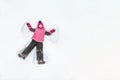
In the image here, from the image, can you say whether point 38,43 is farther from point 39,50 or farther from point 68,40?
point 68,40

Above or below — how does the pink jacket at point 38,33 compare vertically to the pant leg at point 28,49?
above

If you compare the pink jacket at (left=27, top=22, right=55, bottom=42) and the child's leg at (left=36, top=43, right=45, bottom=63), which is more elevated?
the pink jacket at (left=27, top=22, right=55, bottom=42)

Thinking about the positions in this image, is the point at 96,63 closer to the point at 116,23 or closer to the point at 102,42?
the point at 102,42

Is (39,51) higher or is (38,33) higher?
(38,33)

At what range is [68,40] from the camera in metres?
1.54

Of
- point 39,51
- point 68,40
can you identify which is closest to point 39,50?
point 39,51

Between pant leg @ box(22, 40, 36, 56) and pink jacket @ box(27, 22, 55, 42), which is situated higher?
pink jacket @ box(27, 22, 55, 42)

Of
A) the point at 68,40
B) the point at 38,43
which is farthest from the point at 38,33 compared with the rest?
the point at 68,40

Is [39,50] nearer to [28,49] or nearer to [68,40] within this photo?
[28,49]

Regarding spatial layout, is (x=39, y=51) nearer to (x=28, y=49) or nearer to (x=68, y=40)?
(x=28, y=49)

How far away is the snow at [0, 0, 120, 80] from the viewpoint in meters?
1.47

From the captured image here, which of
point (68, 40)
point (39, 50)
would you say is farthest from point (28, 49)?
point (68, 40)

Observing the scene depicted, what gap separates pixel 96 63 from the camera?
1542mm

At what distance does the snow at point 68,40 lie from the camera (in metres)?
1.47
